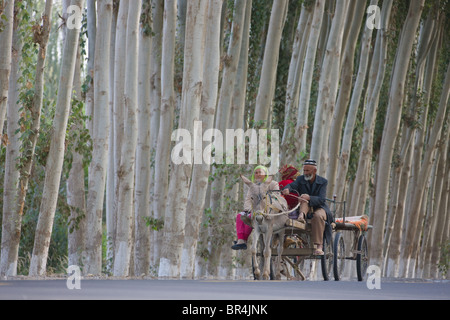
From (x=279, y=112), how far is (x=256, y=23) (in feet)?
8.53

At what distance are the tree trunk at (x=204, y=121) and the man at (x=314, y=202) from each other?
7.09ft

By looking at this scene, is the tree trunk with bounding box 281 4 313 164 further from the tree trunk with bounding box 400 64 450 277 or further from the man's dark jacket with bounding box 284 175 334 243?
the tree trunk with bounding box 400 64 450 277

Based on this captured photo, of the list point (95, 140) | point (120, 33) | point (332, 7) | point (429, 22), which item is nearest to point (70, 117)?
point (95, 140)

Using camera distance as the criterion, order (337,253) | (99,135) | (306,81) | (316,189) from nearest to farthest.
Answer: (316,189) → (337,253) → (99,135) → (306,81)

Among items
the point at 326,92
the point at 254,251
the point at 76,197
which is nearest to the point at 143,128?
the point at 76,197

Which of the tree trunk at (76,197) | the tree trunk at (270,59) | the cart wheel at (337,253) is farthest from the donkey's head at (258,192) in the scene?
the tree trunk at (270,59)

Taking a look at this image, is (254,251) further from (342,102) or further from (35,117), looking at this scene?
(342,102)

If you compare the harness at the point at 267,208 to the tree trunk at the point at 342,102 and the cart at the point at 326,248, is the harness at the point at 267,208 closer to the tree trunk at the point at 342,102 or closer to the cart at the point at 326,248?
the cart at the point at 326,248

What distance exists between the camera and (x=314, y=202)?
12.8m

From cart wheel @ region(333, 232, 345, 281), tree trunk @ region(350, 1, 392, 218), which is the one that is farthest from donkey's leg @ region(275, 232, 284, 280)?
tree trunk @ region(350, 1, 392, 218)

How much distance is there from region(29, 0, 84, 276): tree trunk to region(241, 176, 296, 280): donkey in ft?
10.6

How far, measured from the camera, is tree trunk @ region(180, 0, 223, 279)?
14867mm

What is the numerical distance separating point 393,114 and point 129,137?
12441 millimetres

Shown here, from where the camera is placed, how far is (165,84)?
1828cm
